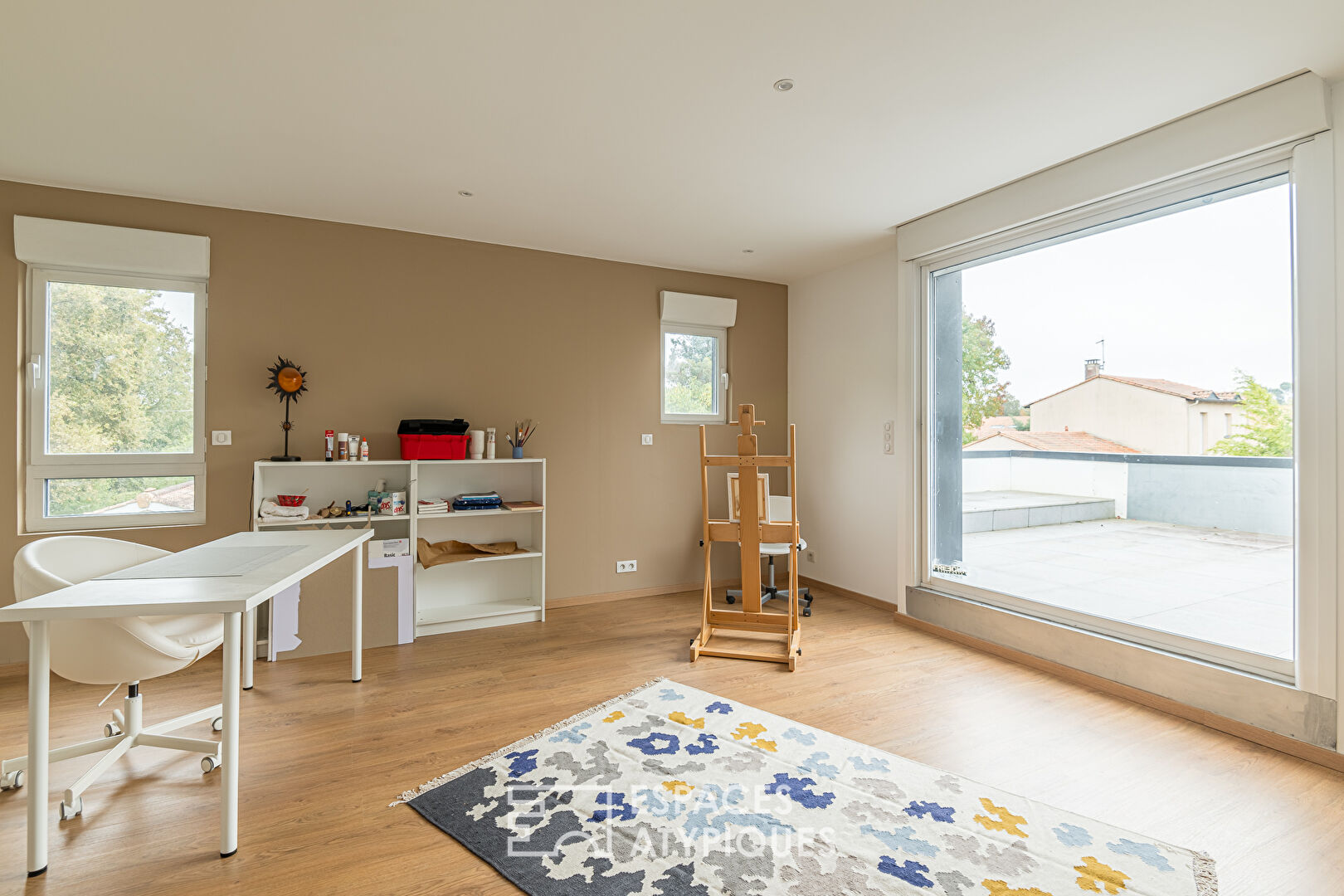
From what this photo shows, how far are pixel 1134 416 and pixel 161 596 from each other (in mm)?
4420

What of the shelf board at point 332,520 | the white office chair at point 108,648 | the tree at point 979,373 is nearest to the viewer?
the white office chair at point 108,648

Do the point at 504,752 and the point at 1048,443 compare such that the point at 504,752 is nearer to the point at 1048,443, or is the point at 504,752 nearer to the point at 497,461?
the point at 497,461

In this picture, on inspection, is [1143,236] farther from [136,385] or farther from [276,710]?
[136,385]

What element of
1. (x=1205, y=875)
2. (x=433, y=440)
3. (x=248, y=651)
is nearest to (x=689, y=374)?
(x=433, y=440)

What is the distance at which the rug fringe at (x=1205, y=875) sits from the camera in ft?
6.09

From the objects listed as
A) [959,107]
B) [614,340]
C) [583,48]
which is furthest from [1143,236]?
[614,340]

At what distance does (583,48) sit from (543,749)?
2842 millimetres

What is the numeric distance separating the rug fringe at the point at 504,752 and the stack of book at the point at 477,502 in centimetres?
180

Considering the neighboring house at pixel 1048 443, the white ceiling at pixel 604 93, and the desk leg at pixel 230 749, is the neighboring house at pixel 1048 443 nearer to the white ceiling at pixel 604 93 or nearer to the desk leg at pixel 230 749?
the white ceiling at pixel 604 93

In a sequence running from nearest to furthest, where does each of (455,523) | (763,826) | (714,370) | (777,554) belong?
1. (763,826)
2. (455,523)
3. (777,554)
4. (714,370)

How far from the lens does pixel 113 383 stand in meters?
3.88

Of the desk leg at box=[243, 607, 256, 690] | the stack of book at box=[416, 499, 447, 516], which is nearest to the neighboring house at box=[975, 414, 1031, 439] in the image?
the stack of book at box=[416, 499, 447, 516]

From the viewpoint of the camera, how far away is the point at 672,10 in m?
2.25

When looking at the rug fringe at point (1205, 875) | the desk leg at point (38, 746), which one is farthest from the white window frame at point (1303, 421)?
the desk leg at point (38, 746)
